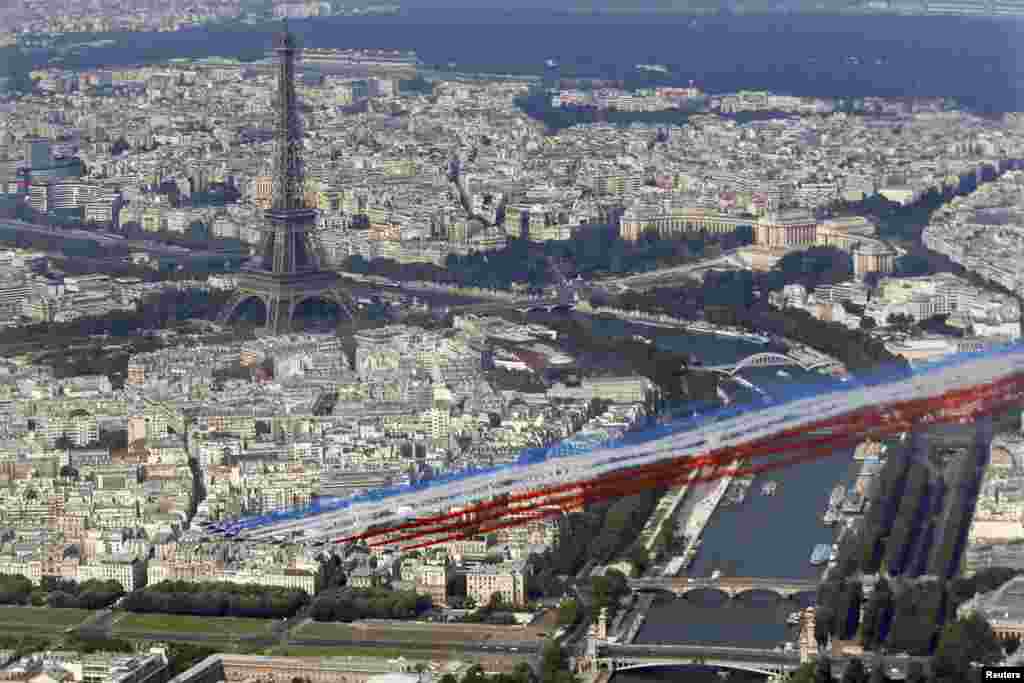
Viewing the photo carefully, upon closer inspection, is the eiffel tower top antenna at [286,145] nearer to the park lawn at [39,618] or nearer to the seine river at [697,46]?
the park lawn at [39,618]

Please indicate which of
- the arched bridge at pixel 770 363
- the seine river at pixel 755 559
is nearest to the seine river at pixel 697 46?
the arched bridge at pixel 770 363

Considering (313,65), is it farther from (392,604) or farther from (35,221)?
(392,604)

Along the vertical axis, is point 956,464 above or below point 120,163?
above

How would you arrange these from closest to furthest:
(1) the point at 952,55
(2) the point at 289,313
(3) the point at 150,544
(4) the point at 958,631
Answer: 1. (4) the point at 958,631
2. (3) the point at 150,544
3. (2) the point at 289,313
4. (1) the point at 952,55

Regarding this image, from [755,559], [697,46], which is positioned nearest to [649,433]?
[755,559]

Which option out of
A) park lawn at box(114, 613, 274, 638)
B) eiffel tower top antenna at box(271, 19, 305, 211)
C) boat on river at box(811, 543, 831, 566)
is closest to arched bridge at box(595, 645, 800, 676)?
boat on river at box(811, 543, 831, 566)

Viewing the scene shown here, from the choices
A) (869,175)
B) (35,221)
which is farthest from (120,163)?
(869,175)

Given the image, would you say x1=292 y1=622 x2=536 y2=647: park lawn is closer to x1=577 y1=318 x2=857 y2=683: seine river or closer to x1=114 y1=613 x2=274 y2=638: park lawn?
x1=114 y1=613 x2=274 y2=638: park lawn
